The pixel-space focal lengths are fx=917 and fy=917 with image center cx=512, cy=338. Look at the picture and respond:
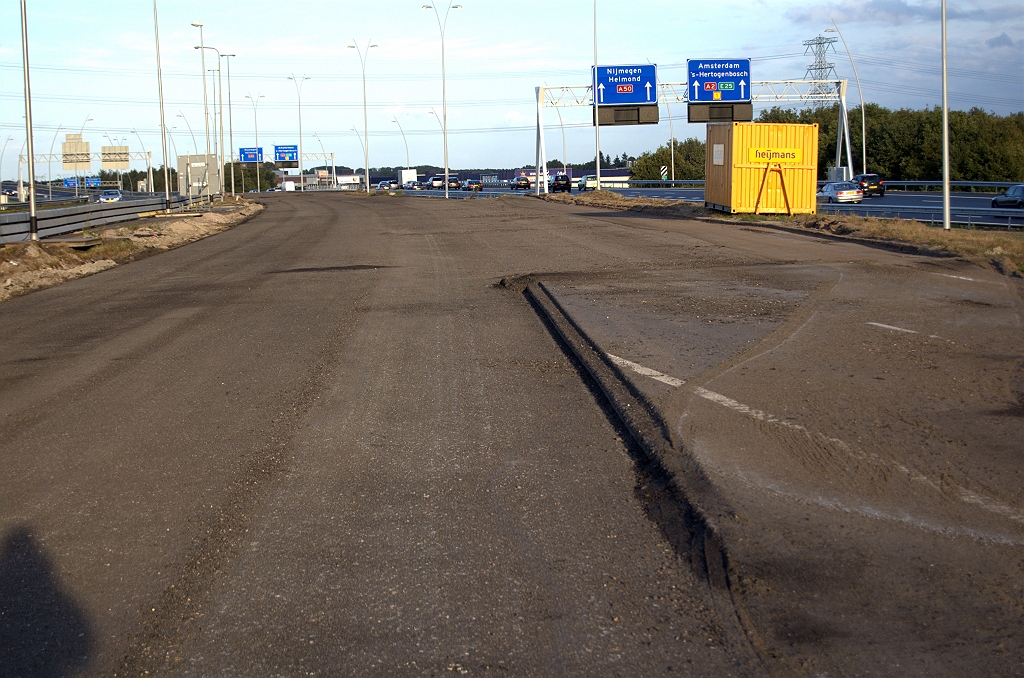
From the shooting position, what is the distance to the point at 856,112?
100875 millimetres

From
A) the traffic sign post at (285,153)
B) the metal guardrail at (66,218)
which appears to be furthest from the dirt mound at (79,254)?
the traffic sign post at (285,153)

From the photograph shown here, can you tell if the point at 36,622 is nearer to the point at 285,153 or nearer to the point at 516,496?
the point at 516,496

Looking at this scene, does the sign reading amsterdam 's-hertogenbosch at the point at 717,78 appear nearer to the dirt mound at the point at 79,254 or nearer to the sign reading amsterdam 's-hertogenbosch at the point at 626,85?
the sign reading amsterdam 's-hertogenbosch at the point at 626,85

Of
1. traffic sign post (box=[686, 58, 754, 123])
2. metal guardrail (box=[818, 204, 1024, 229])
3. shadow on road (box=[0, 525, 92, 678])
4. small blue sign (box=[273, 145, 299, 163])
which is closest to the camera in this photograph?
shadow on road (box=[0, 525, 92, 678])

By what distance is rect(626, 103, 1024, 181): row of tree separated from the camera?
75.6 meters

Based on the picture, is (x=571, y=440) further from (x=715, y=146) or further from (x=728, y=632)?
(x=715, y=146)

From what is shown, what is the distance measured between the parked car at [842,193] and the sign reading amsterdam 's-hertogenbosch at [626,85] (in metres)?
11.1

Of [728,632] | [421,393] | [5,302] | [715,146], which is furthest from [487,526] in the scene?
[715,146]

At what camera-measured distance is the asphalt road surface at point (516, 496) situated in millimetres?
3613

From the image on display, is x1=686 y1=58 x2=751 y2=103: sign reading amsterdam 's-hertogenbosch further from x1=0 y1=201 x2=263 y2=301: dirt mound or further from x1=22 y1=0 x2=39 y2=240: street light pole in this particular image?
x1=22 y1=0 x2=39 y2=240: street light pole

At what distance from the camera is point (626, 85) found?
51.9 m

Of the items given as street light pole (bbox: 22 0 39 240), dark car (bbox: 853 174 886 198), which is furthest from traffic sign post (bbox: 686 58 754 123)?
street light pole (bbox: 22 0 39 240)

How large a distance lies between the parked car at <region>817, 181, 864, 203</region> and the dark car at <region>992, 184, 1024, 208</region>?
9.58 m


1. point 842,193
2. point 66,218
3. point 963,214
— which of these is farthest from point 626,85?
point 66,218
